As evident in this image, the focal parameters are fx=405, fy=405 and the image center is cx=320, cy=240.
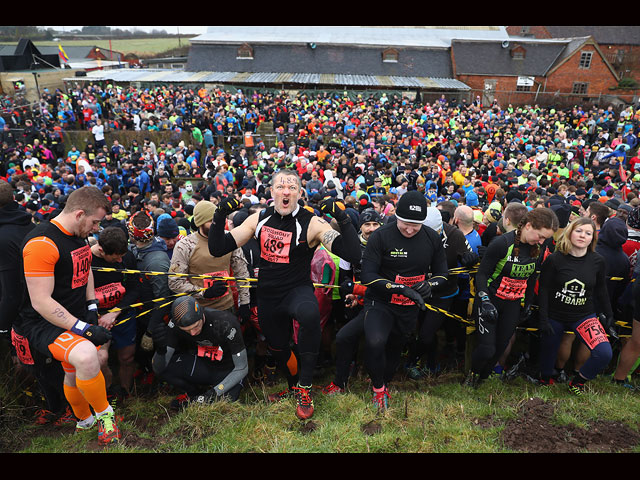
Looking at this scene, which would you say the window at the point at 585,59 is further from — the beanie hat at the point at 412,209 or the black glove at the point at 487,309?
the beanie hat at the point at 412,209

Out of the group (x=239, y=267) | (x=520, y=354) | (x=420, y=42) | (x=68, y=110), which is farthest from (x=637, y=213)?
(x=420, y=42)

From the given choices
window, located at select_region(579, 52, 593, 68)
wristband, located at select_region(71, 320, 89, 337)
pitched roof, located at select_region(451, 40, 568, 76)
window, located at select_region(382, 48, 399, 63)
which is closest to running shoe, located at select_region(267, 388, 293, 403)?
wristband, located at select_region(71, 320, 89, 337)

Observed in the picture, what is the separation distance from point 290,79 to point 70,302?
33.1 m

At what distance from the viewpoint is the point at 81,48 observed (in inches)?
3012

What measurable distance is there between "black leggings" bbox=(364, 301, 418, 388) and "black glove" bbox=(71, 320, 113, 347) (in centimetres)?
240

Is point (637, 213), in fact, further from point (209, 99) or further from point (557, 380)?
point (209, 99)

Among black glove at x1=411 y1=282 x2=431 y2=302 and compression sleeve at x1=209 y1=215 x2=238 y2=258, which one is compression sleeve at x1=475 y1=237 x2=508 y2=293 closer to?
black glove at x1=411 y1=282 x2=431 y2=302

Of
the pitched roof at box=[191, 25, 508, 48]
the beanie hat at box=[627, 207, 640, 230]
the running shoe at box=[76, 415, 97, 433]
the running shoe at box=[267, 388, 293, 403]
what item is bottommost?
the running shoe at box=[267, 388, 293, 403]

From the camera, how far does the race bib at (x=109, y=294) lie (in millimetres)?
4180

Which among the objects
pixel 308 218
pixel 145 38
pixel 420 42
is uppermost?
pixel 145 38

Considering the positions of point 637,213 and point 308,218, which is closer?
point 308,218

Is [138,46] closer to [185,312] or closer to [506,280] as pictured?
[185,312]

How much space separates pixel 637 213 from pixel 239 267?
4927 millimetres

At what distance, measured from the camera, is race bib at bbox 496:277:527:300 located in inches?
169
